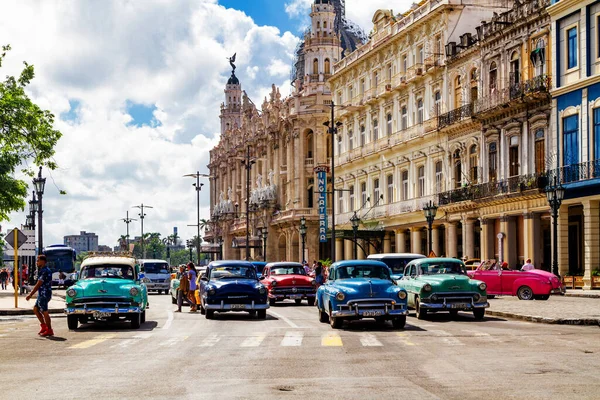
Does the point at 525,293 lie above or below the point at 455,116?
below

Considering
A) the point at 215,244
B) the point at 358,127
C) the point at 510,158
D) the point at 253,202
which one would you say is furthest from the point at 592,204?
the point at 215,244

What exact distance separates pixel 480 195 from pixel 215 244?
7579 centimetres

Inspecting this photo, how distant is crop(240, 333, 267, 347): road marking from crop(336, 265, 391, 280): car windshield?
3.56m

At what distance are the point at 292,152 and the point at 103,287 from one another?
68.7 m

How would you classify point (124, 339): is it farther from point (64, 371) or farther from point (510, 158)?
point (510, 158)

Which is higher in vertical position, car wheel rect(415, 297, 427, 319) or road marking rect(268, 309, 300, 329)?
car wheel rect(415, 297, 427, 319)

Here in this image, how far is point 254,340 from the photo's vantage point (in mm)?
19953

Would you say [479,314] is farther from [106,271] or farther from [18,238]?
[18,238]

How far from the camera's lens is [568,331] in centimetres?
2172

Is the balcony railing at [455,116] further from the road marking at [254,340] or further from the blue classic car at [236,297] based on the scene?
the road marking at [254,340]

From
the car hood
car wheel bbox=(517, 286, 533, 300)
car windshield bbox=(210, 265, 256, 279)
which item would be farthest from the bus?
the car hood

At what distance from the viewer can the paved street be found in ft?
39.4

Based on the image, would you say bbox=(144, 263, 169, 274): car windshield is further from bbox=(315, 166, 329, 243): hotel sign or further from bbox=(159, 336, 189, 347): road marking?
bbox=(159, 336, 189, 347): road marking

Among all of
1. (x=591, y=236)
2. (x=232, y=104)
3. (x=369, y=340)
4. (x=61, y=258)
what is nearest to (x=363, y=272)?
(x=369, y=340)
